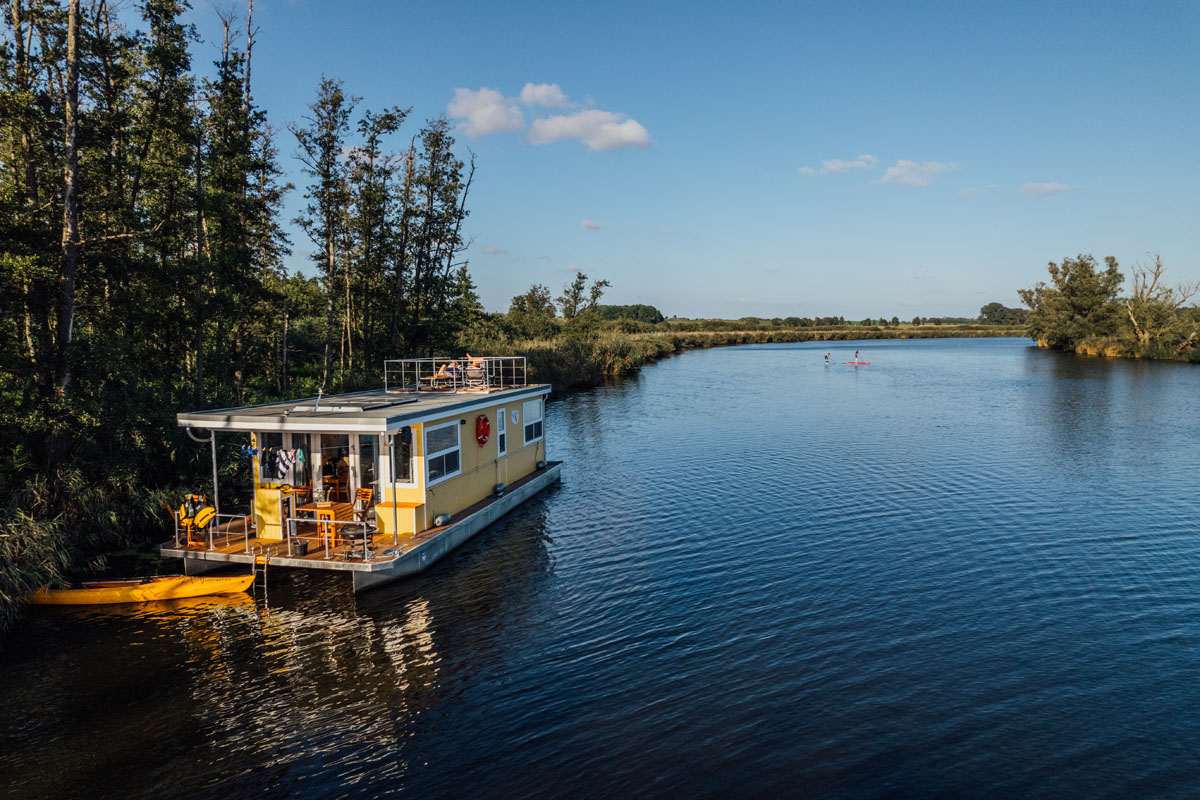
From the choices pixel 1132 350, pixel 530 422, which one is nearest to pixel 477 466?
pixel 530 422

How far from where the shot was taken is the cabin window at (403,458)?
13602 millimetres

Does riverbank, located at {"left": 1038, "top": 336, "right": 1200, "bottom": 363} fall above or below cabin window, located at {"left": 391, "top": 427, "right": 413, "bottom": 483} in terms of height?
above

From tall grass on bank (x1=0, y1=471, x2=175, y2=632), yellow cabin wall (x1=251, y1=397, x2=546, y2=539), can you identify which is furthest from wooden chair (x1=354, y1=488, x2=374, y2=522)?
tall grass on bank (x1=0, y1=471, x2=175, y2=632)

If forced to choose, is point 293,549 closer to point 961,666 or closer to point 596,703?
point 596,703

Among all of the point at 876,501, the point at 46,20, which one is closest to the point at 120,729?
the point at 46,20

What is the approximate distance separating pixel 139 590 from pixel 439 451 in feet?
19.9

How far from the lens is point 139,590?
12414mm

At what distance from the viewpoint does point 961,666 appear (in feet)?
33.4

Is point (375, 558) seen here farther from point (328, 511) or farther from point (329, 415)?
point (329, 415)

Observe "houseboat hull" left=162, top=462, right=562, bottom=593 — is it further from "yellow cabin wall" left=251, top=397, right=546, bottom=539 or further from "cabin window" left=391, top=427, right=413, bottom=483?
"cabin window" left=391, top=427, right=413, bottom=483

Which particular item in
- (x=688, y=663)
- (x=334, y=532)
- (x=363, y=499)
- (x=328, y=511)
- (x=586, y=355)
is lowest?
(x=688, y=663)

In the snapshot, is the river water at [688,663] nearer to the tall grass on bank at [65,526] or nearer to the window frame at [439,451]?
the tall grass on bank at [65,526]

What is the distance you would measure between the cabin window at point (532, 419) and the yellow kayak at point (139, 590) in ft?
29.7

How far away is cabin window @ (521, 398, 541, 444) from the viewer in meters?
20.2
